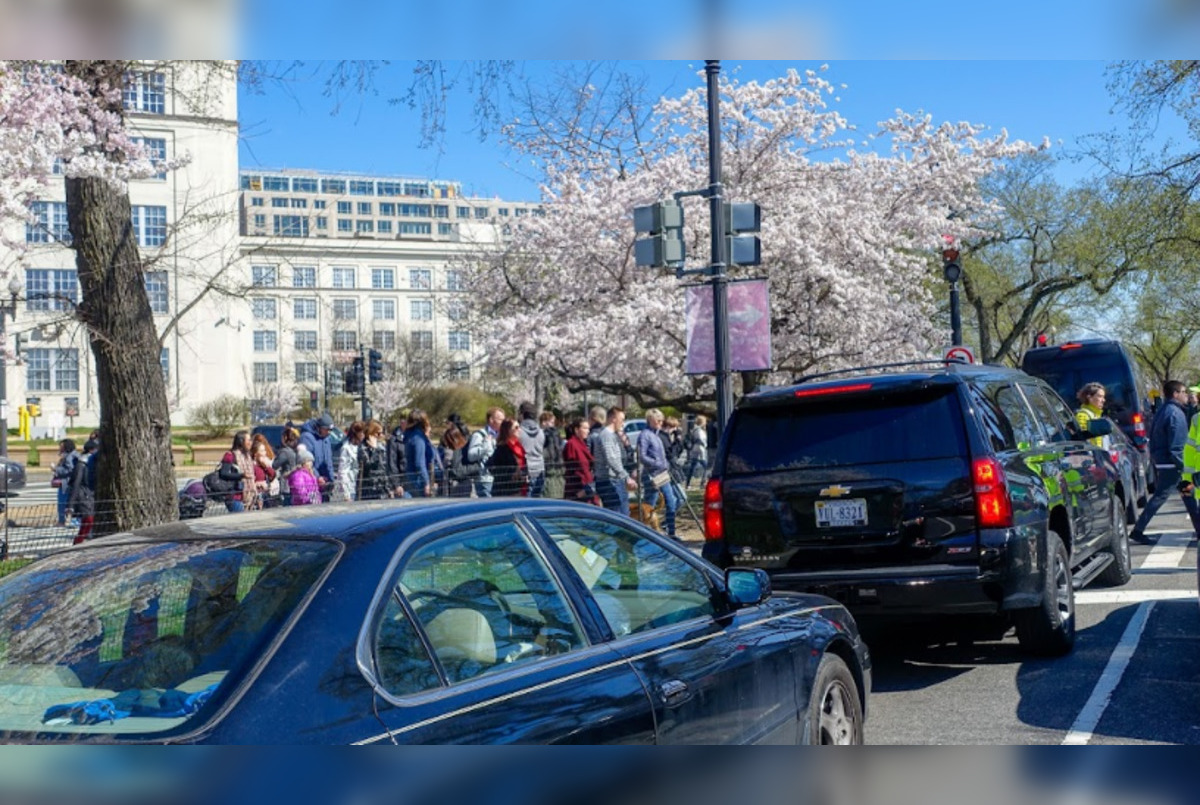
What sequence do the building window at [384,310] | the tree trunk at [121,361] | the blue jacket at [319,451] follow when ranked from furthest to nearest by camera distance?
the building window at [384,310] → the blue jacket at [319,451] → the tree trunk at [121,361]

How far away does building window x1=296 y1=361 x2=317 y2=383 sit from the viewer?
200 feet

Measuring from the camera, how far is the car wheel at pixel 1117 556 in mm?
10390

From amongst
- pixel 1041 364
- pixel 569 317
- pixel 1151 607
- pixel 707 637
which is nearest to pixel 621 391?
pixel 569 317

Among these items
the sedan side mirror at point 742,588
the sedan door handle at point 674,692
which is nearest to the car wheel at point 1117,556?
the sedan side mirror at point 742,588

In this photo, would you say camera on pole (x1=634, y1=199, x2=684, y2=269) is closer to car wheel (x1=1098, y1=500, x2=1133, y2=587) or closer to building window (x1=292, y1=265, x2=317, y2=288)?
car wheel (x1=1098, y1=500, x2=1133, y2=587)

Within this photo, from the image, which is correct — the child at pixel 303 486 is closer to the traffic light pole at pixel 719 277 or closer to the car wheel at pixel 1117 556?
the traffic light pole at pixel 719 277

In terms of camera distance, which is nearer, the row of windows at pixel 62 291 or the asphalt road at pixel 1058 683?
the asphalt road at pixel 1058 683

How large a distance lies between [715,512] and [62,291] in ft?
47.7

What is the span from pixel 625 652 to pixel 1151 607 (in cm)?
700

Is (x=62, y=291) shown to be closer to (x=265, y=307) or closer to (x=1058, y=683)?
(x=265, y=307)

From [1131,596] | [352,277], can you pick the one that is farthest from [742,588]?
[352,277]

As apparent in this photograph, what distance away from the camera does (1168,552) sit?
1302 cm

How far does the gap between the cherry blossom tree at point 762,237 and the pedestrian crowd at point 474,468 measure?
4162mm
